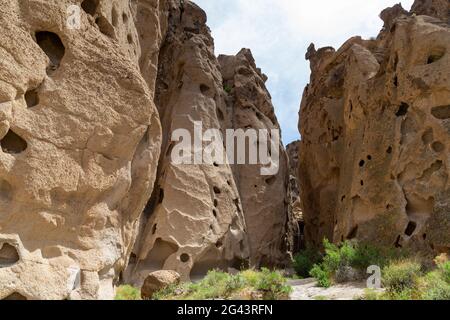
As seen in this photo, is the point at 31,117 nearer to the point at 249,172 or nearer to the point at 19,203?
the point at 19,203

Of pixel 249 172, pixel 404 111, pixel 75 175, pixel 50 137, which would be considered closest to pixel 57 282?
pixel 75 175

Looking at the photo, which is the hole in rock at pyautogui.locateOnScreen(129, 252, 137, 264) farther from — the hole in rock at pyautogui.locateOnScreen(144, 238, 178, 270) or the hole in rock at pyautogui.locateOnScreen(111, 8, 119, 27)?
the hole in rock at pyautogui.locateOnScreen(111, 8, 119, 27)

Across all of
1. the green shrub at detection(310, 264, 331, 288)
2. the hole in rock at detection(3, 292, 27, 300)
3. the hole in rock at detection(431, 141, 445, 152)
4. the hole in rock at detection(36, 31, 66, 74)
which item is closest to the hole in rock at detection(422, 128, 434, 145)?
the hole in rock at detection(431, 141, 445, 152)

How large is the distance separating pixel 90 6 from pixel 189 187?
730 cm

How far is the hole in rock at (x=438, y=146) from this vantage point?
37.8ft

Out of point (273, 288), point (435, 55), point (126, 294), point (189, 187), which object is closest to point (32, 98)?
point (126, 294)

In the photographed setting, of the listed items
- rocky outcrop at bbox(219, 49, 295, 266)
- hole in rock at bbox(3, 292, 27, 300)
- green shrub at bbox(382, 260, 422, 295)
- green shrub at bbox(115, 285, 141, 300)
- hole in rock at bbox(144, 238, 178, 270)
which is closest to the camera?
hole in rock at bbox(3, 292, 27, 300)

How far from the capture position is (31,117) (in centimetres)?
702

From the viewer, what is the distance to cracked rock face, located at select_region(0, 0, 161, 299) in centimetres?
668

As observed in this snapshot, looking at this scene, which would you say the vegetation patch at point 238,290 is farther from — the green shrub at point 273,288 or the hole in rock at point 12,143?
the hole in rock at point 12,143

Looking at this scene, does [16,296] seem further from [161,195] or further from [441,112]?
[441,112]

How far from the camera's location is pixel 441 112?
11.9m

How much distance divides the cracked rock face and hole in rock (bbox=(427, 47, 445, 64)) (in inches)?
315

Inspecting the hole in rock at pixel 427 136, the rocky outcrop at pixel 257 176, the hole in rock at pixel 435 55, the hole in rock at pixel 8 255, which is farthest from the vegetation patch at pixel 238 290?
the hole in rock at pixel 435 55
